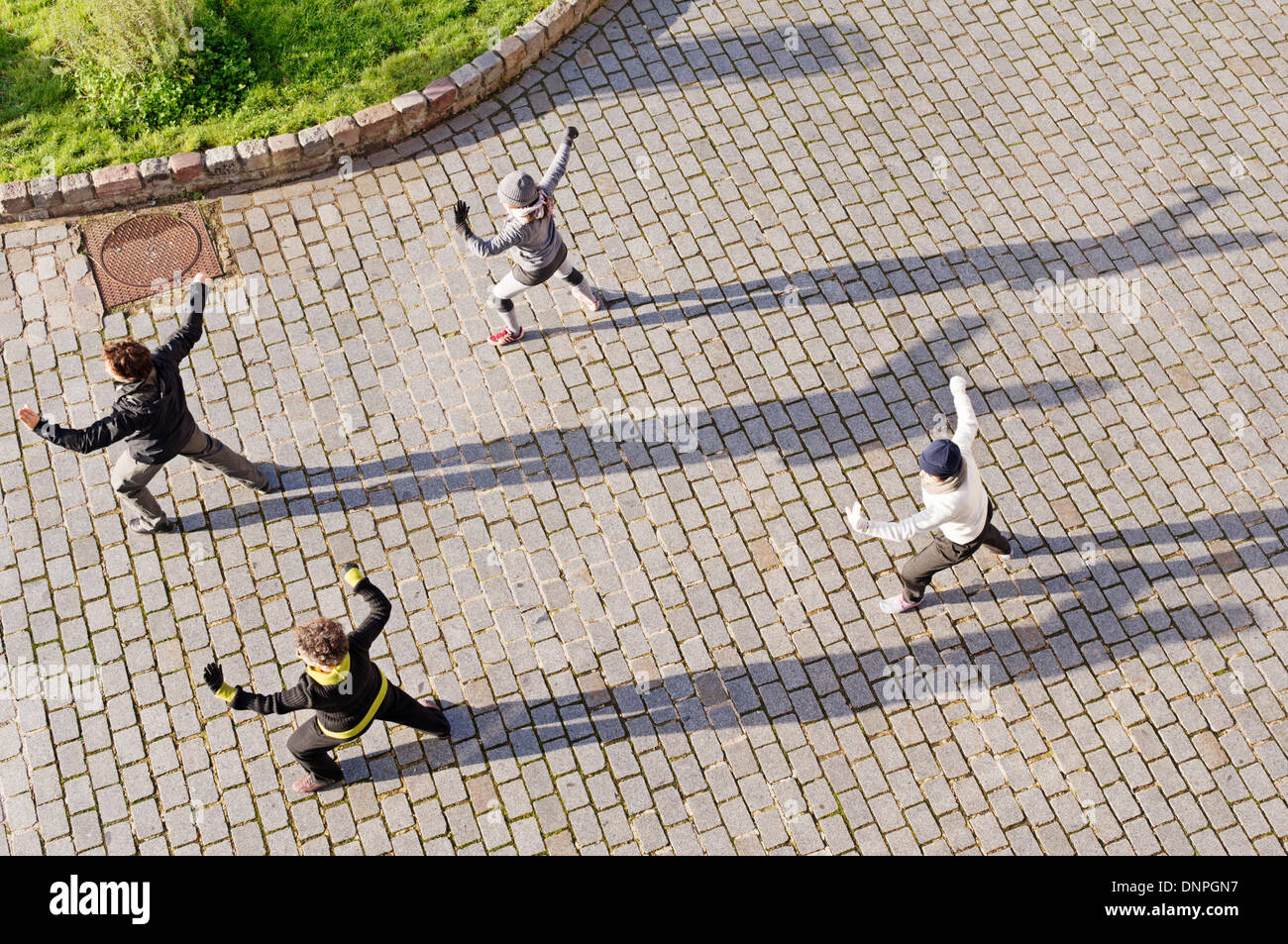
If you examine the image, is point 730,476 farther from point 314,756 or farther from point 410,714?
point 314,756

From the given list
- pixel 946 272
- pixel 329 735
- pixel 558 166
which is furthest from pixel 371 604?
pixel 946 272

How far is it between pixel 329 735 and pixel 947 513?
4144mm

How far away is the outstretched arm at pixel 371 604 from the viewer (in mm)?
5789

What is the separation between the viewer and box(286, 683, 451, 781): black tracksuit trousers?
6117 millimetres

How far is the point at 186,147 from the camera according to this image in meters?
9.02

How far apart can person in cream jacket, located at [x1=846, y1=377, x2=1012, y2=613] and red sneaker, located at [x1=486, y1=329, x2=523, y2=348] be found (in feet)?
11.0

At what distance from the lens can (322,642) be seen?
540 cm

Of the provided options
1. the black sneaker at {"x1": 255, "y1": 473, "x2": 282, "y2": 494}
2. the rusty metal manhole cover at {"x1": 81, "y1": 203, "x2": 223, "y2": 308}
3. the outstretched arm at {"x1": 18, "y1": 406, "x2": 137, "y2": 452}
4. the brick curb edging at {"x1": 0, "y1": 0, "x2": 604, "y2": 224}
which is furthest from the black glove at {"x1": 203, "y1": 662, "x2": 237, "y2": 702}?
the brick curb edging at {"x1": 0, "y1": 0, "x2": 604, "y2": 224}

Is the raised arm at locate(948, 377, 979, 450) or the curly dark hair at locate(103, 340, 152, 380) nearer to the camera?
the curly dark hair at locate(103, 340, 152, 380)

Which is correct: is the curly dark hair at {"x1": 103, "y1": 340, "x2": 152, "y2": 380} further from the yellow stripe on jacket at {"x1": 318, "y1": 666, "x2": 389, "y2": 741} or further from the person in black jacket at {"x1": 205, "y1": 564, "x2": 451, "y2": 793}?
the yellow stripe on jacket at {"x1": 318, "y1": 666, "x2": 389, "y2": 741}

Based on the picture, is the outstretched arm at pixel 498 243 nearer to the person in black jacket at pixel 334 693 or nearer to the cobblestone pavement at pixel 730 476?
the cobblestone pavement at pixel 730 476
